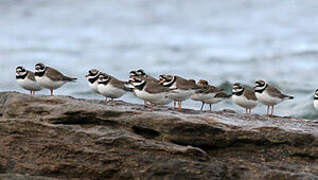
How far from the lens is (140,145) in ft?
25.2

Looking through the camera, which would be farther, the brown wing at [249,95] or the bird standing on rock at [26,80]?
the brown wing at [249,95]

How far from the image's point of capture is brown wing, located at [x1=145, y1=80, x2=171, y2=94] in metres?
10.8

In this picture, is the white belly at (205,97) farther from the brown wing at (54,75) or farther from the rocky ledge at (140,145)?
the rocky ledge at (140,145)

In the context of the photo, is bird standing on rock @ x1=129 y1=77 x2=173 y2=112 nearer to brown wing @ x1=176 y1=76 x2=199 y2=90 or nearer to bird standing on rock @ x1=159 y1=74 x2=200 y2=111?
bird standing on rock @ x1=159 y1=74 x2=200 y2=111

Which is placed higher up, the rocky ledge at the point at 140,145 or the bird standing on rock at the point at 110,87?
the bird standing on rock at the point at 110,87

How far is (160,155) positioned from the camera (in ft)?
24.8

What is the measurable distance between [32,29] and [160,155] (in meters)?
25.7

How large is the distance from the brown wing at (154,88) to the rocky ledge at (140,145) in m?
2.10

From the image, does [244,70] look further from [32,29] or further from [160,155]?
[160,155]

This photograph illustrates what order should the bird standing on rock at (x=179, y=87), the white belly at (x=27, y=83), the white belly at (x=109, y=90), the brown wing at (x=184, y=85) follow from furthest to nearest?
the white belly at (x=27, y=83), the white belly at (x=109, y=90), the brown wing at (x=184, y=85), the bird standing on rock at (x=179, y=87)

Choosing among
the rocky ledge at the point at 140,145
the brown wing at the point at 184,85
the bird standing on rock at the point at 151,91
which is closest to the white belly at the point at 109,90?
the bird standing on rock at the point at 151,91

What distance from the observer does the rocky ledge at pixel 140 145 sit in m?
7.50

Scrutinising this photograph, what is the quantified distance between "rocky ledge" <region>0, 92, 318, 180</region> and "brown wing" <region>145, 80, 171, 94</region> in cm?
210

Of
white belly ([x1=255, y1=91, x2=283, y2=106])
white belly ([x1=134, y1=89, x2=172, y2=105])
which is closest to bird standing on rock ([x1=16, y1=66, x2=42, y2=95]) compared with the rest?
white belly ([x1=134, y1=89, x2=172, y2=105])
